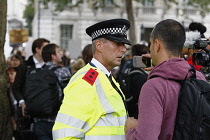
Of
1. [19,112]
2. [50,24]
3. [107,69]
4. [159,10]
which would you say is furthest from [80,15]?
[107,69]

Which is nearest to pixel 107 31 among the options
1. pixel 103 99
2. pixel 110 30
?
pixel 110 30

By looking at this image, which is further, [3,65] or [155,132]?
[3,65]

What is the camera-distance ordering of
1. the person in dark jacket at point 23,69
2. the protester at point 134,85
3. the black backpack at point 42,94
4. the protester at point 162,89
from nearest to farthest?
1. the protester at point 162,89
2. the black backpack at point 42,94
3. the protester at point 134,85
4. the person in dark jacket at point 23,69

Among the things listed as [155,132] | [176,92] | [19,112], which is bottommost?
[19,112]

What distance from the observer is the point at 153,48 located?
2.75 meters

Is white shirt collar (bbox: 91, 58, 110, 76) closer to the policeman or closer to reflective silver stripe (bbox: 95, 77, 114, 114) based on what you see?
the policeman

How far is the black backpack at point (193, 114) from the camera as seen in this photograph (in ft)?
8.12

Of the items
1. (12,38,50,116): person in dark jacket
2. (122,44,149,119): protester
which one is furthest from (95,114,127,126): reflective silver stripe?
(12,38,50,116): person in dark jacket

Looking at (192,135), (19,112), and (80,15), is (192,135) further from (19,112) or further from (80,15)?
(80,15)

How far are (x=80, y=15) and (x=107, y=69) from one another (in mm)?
30180

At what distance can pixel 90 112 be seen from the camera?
2.84m

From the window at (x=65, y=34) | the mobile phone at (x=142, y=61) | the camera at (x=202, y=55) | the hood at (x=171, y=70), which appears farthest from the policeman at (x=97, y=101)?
the window at (x=65, y=34)

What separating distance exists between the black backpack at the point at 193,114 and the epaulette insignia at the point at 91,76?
0.71 meters

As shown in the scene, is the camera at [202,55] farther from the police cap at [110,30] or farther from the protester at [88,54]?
the protester at [88,54]
